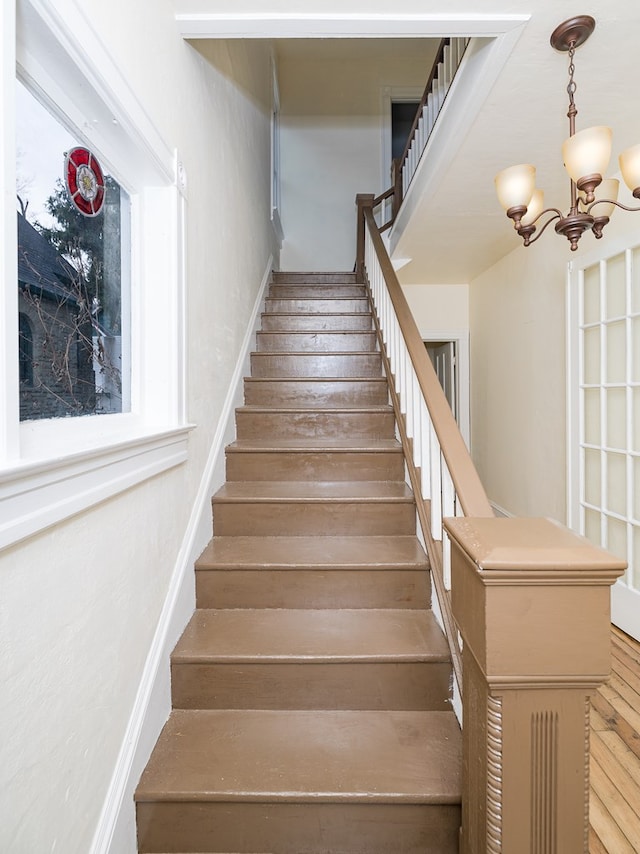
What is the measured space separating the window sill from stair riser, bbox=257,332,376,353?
191cm

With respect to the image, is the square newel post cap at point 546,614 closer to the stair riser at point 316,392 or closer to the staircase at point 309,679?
the staircase at point 309,679

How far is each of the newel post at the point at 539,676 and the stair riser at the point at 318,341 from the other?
2403 millimetres

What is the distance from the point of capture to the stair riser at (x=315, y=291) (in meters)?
3.78

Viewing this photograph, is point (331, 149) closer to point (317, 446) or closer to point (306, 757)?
point (317, 446)

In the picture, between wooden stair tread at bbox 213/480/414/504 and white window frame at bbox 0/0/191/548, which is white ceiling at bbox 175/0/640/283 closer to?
white window frame at bbox 0/0/191/548

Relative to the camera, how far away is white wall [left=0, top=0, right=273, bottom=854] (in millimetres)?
752

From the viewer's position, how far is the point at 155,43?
50.6 inches

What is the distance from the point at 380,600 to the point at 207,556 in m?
0.68

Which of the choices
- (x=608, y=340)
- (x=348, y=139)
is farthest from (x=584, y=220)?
(x=348, y=139)

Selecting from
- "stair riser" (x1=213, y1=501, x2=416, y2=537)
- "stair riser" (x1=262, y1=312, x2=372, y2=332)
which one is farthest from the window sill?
"stair riser" (x1=262, y1=312, x2=372, y2=332)

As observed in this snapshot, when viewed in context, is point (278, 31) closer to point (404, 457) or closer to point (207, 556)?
point (404, 457)

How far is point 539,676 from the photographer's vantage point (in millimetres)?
752

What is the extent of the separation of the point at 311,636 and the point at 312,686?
0.15 metres

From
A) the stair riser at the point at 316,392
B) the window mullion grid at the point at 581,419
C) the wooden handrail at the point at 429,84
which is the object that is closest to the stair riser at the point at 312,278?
the wooden handrail at the point at 429,84
